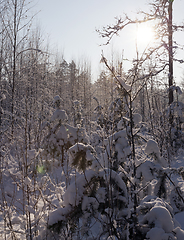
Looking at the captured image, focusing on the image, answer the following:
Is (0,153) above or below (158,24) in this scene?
below

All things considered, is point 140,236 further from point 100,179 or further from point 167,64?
point 167,64

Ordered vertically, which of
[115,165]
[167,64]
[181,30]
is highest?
[181,30]

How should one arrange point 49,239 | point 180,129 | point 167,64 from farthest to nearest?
point 167,64, point 180,129, point 49,239

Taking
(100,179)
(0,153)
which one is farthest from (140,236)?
(0,153)

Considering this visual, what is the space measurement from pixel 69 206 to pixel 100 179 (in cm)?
42

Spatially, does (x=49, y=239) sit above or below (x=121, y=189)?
below

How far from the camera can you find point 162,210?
1669 millimetres

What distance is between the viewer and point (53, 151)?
5.29 m

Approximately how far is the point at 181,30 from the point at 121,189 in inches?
340

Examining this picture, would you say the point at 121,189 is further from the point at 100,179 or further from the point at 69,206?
the point at 69,206

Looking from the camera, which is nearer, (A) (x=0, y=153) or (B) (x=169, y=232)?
(B) (x=169, y=232)

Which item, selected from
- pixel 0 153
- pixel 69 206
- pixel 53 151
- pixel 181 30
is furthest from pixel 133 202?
pixel 181 30

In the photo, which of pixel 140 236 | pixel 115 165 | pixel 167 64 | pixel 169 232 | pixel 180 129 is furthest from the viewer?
pixel 167 64

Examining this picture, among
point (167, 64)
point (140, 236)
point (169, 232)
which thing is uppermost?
point (167, 64)
